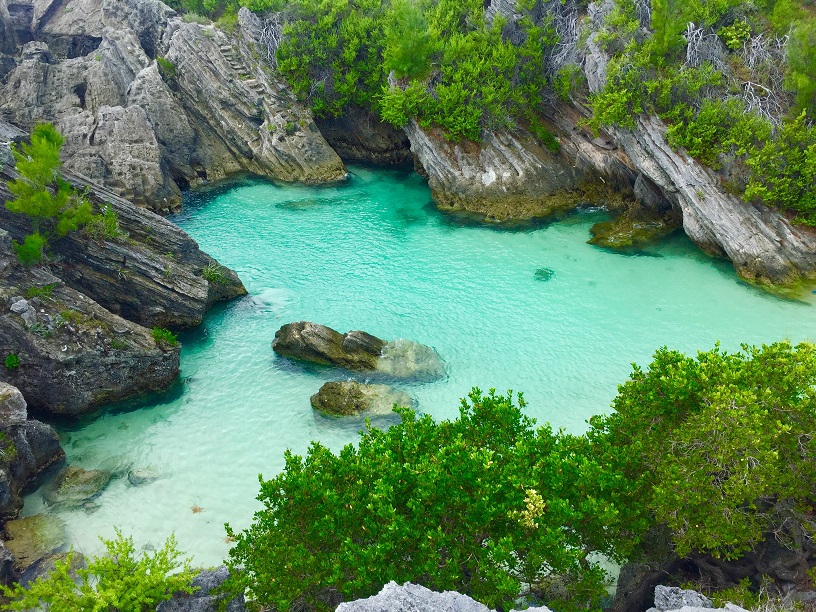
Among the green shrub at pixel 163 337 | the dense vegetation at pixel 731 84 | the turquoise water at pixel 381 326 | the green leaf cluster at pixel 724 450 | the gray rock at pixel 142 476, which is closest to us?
the green leaf cluster at pixel 724 450

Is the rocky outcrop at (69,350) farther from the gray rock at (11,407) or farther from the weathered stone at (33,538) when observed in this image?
the weathered stone at (33,538)

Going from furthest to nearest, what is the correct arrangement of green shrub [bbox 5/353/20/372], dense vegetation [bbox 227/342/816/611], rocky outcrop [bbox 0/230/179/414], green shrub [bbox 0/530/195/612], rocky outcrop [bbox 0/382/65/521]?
rocky outcrop [bbox 0/230/179/414], green shrub [bbox 5/353/20/372], rocky outcrop [bbox 0/382/65/521], dense vegetation [bbox 227/342/816/611], green shrub [bbox 0/530/195/612]

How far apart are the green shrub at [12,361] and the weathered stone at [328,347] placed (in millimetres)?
10822

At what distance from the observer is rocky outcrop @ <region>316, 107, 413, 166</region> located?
5209 centimetres

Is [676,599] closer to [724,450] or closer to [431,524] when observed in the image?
[724,450]

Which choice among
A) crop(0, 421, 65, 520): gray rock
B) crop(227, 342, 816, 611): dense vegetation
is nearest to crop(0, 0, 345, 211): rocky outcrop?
crop(0, 421, 65, 520): gray rock

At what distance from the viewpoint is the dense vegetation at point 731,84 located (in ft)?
97.7

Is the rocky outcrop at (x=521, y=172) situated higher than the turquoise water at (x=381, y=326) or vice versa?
the rocky outcrop at (x=521, y=172)

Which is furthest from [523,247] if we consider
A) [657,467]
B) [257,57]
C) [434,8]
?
[257,57]

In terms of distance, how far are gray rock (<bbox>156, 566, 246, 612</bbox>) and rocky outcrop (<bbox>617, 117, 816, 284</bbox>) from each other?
3137 centimetres

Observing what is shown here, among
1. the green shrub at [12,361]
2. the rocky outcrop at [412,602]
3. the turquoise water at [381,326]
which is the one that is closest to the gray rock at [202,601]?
the turquoise water at [381,326]

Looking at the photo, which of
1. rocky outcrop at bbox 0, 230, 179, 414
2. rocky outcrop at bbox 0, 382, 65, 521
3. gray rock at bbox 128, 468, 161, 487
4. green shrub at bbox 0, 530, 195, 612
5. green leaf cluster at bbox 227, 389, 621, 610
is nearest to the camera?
green shrub at bbox 0, 530, 195, 612

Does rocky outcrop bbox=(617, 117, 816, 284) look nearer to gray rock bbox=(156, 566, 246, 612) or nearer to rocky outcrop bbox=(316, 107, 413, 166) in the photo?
rocky outcrop bbox=(316, 107, 413, 166)

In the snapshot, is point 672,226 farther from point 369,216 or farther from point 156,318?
point 156,318
